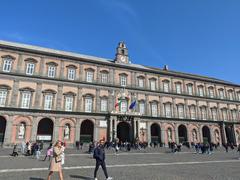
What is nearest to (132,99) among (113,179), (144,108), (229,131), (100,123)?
(144,108)

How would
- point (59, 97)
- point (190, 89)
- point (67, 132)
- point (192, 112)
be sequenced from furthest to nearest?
point (190, 89) < point (192, 112) < point (59, 97) < point (67, 132)

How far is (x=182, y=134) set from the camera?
4462 centimetres

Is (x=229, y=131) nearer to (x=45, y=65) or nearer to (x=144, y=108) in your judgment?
(x=144, y=108)

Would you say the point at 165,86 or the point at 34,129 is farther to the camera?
the point at 165,86

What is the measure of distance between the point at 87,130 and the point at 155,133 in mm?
14607

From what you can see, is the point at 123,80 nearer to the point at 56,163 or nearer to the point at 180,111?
the point at 180,111

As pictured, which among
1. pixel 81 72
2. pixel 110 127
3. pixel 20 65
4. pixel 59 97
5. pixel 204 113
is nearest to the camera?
pixel 20 65

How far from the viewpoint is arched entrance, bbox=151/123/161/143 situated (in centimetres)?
4011

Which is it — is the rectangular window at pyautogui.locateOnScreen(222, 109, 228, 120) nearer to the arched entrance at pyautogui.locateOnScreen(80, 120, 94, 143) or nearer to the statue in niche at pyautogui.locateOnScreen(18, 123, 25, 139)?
the arched entrance at pyautogui.locateOnScreen(80, 120, 94, 143)

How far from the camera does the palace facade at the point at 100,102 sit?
31328 mm

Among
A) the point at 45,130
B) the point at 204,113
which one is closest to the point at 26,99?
the point at 45,130

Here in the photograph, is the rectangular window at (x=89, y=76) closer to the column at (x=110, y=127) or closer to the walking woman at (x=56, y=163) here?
the column at (x=110, y=127)

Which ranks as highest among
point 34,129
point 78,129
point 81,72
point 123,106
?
point 81,72

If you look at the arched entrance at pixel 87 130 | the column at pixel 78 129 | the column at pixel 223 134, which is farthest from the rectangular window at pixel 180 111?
the column at pixel 78 129
